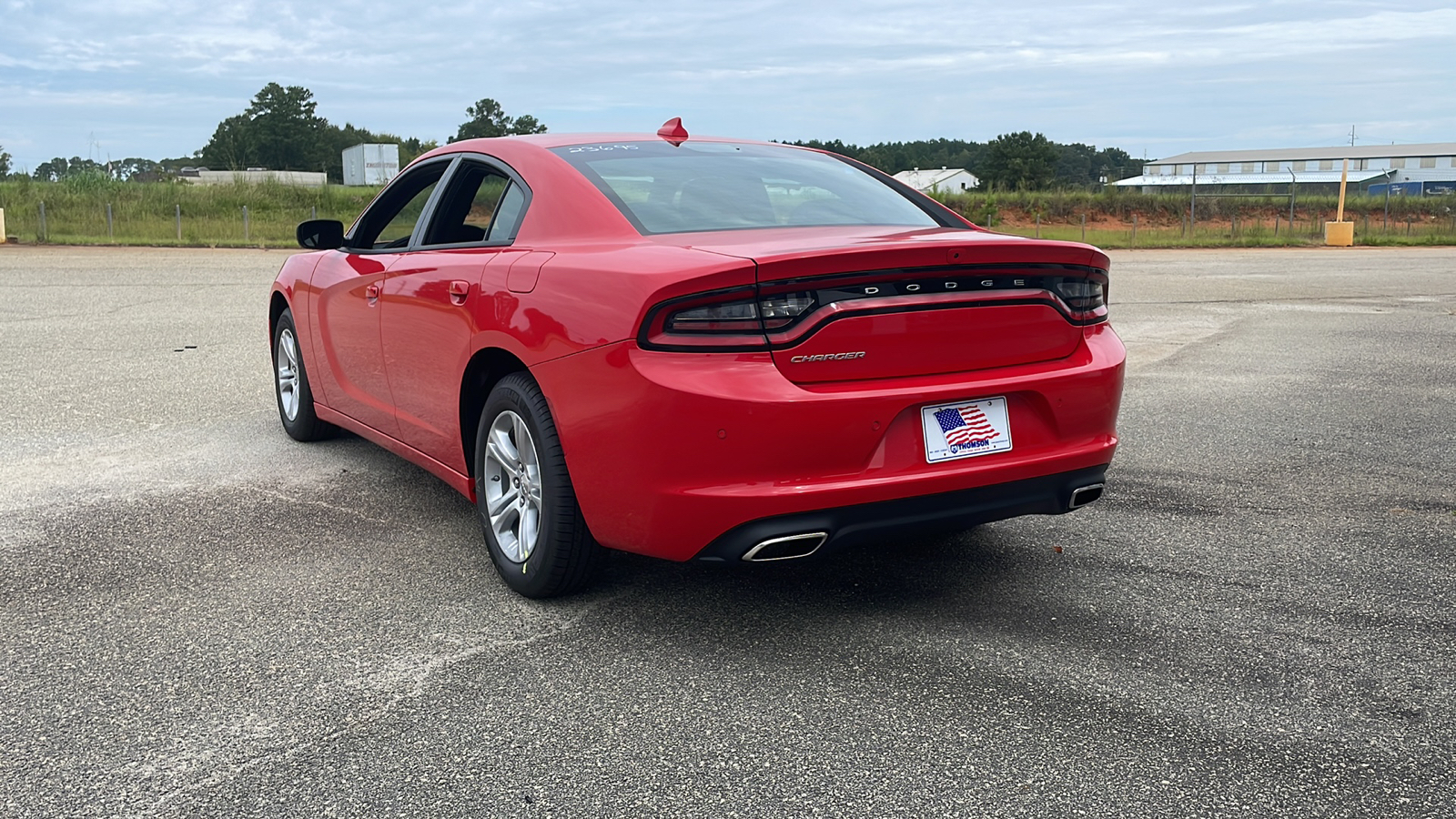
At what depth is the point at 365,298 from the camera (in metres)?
4.92

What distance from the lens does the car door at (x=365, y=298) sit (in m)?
4.84

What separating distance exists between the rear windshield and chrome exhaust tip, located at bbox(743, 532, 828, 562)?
108cm

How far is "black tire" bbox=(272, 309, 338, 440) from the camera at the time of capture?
6.02 meters

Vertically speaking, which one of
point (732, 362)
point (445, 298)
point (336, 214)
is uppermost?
point (336, 214)

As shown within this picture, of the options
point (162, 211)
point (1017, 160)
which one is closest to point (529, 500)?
point (162, 211)

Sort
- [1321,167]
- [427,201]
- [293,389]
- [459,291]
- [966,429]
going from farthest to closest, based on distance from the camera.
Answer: [1321,167], [293,389], [427,201], [459,291], [966,429]

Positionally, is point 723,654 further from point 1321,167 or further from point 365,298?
point 1321,167

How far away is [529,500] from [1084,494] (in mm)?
1694

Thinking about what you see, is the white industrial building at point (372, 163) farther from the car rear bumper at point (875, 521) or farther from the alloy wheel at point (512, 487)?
the car rear bumper at point (875, 521)

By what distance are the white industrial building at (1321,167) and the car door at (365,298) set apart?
323 feet

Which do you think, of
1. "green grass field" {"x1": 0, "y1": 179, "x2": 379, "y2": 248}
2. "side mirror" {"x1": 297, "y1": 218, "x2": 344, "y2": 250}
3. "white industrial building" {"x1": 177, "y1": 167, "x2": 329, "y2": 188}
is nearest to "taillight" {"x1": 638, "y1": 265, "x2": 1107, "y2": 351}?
"side mirror" {"x1": 297, "y1": 218, "x2": 344, "y2": 250}

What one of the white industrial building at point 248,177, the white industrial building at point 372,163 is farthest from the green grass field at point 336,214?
the white industrial building at point 248,177

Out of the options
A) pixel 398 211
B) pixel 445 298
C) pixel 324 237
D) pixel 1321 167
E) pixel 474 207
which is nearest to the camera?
pixel 445 298

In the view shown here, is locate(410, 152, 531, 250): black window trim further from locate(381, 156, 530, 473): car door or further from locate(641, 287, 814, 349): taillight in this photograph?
locate(641, 287, 814, 349): taillight
